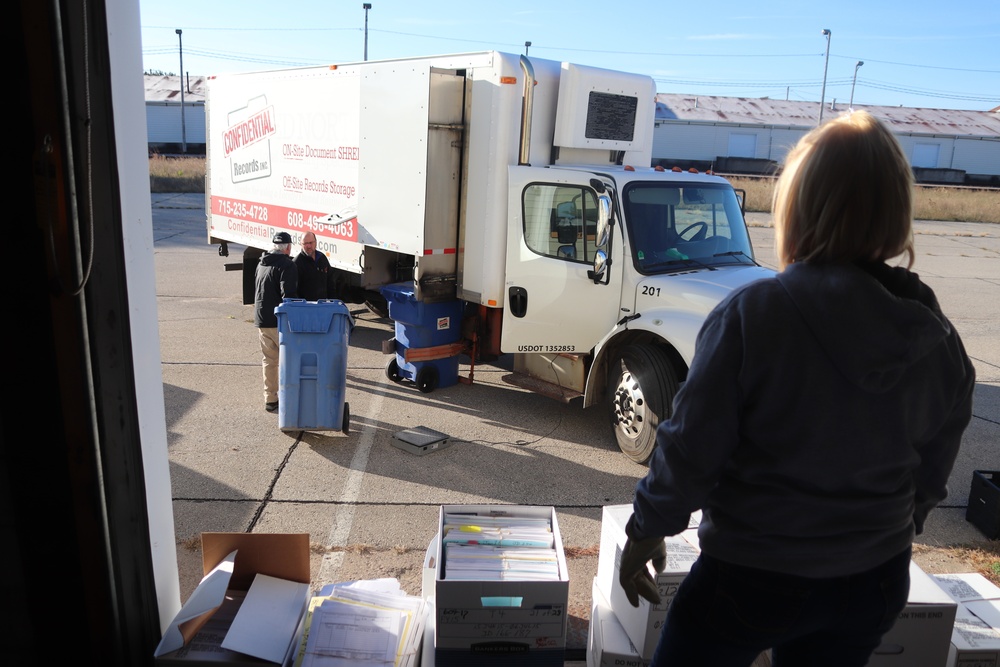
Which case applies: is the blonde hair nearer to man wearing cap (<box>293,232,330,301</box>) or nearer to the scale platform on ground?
the scale platform on ground

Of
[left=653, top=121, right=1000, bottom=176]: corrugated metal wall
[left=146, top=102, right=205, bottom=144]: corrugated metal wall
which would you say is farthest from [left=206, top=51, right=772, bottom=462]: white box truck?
[left=146, top=102, right=205, bottom=144]: corrugated metal wall

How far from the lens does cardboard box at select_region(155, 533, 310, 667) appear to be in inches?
111

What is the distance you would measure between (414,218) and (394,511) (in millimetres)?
3139

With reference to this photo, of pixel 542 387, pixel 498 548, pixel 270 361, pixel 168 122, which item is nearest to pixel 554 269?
pixel 542 387

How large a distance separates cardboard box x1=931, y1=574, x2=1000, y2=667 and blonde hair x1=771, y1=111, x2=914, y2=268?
2.18 metres

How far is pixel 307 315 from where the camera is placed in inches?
255

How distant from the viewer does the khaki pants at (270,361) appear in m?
7.26

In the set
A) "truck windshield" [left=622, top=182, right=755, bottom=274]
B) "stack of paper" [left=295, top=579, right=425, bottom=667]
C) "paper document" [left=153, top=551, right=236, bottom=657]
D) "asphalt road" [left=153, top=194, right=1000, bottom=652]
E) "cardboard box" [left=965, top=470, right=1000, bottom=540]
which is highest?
"truck windshield" [left=622, top=182, right=755, bottom=274]

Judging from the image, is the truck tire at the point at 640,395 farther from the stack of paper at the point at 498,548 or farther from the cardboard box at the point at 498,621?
the cardboard box at the point at 498,621

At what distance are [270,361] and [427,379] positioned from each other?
1578 millimetres

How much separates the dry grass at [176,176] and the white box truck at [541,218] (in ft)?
81.6

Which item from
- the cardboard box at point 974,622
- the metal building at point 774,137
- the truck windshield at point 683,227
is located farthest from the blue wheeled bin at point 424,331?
the metal building at point 774,137

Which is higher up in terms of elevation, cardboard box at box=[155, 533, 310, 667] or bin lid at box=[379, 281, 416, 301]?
bin lid at box=[379, 281, 416, 301]

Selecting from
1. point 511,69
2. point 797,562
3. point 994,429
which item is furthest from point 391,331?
point 797,562
